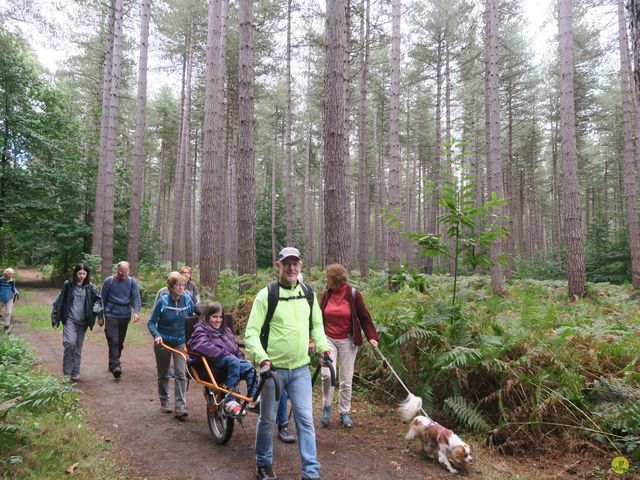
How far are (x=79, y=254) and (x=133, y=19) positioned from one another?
1192 cm

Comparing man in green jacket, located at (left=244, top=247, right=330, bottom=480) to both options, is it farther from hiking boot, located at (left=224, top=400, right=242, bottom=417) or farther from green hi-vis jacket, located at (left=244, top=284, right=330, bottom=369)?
hiking boot, located at (left=224, top=400, right=242, bottom=417)

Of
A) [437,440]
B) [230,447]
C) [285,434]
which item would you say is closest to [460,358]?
[437,440]

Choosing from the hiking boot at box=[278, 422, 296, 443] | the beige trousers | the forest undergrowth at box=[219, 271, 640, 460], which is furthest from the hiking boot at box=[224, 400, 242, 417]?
the forest undergrowth at box=[219, 271, 640, 460]

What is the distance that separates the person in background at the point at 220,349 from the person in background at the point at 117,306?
2.77m

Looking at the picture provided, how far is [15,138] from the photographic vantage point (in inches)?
732

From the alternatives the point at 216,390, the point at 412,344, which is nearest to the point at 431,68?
the point at 412,344

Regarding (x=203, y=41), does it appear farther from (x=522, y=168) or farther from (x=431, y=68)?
(x=522, y=168)

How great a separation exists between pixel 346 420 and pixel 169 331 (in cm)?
273

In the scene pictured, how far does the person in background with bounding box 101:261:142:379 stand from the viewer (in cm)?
695

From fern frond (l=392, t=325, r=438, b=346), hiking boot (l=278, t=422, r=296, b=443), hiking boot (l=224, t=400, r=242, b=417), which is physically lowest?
hiking boot (l=278, t=422, r=296, b=443)

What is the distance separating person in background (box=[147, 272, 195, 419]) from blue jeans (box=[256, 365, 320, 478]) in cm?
219

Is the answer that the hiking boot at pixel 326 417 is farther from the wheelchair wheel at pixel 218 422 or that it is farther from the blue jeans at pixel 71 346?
the blue jeans at pixel 71 346

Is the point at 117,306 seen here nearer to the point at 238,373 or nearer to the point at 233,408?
the point at 238,373

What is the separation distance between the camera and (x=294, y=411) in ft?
11.6
